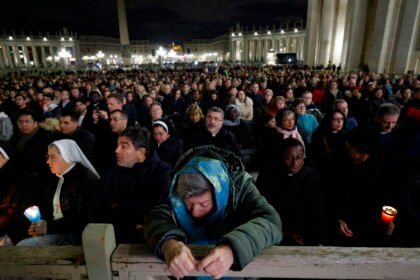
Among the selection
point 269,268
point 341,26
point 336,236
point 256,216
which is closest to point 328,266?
point 269,268

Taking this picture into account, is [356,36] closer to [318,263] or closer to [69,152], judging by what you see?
[69,152]

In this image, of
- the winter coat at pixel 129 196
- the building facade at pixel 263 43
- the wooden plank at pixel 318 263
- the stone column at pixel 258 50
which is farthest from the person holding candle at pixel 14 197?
the stone column at pixel 258 50

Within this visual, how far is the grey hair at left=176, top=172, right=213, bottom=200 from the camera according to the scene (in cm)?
151

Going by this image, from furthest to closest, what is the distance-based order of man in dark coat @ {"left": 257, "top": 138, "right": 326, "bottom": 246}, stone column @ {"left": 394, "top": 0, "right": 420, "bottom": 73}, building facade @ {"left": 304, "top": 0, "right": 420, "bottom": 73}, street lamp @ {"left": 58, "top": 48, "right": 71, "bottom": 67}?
1. street lamp @ {"left": 58, "top": 48, "right": 71, "bottom": 67}
2. building facade @ {"left": 304, "top": 0, "right": 420, "bottom": 73}
3. stone column @ {"left": 394, "top": 0, "right": 420, "bottom": 73}
4. man in dark coat @ {"left": 257, "top": 138, "right": 326, "bottom": 246}

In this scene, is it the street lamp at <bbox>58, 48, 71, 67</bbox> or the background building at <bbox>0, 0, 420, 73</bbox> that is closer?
the background building at <bbox>0, 0, 420, 73</bbox>

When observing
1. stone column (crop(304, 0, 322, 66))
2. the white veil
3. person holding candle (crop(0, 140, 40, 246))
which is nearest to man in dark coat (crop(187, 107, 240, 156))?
the white veil

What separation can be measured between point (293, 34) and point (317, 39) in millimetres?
48444

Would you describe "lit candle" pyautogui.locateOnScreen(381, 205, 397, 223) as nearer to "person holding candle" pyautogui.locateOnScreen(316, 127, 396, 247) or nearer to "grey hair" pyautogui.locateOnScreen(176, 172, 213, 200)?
"person holding candle" pyautogui.locateOnScreen(316, 127, 396, 247)

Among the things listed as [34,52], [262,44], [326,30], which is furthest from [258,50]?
[34,52]

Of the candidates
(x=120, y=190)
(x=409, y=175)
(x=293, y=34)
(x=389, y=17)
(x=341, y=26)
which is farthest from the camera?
(x=293, y=34)

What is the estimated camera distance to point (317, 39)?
39188 mm

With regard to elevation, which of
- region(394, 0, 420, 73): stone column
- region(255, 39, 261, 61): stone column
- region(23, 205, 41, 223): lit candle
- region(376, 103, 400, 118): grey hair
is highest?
region(255, 39, 261, 61): stone column

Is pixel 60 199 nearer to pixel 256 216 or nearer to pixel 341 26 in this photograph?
pixel 256 216

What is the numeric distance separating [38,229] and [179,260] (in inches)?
88.6
